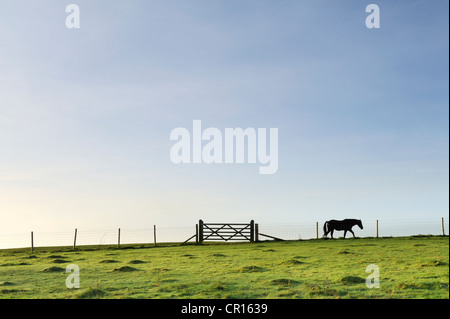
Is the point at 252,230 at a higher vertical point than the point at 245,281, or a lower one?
lower

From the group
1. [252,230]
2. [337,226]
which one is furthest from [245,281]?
[337,226]

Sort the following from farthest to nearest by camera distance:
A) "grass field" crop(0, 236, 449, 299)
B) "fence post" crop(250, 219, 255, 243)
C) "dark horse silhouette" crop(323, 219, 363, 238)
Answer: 1. "dark horse silhouette" crop(323, 219, 363, 238)
2. "fence post" crop(250, 219, 255, 243)
3. "grass field" crop(0, 236, 449, 299)

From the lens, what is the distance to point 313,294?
41.0 feet

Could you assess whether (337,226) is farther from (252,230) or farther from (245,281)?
(245,281)

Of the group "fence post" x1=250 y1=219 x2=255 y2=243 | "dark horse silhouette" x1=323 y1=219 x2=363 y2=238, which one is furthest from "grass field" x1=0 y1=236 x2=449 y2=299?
"dark horse silhouette" x1=323 y1=219 x2=363 y2=238

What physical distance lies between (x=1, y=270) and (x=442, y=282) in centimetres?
2068

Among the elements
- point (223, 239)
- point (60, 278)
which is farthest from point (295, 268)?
point (223, 239)

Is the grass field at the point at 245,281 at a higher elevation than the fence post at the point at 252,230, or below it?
higher

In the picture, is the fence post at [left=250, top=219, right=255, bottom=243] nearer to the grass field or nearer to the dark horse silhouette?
the dark horse silhouette

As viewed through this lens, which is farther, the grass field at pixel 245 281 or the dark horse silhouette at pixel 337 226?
the dark horse silhouette at pixel 337 226

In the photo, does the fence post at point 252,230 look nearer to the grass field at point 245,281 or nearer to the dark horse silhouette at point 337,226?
the dark horse silhouette at point 337,226

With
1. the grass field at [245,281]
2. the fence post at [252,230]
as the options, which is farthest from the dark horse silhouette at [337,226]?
the grass field at [245,281]
